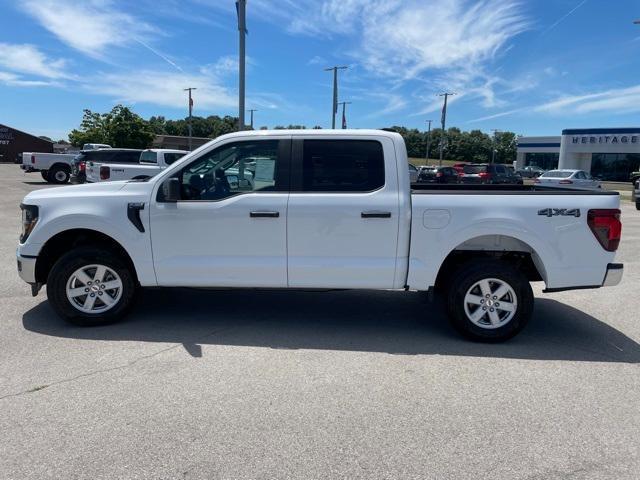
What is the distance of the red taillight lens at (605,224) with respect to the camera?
449 cm

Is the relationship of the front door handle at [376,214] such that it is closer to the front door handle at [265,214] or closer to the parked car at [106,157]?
the front door handle at [265,214]

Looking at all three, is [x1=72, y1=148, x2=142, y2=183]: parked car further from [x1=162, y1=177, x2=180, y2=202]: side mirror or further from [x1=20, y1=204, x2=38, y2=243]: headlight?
[x1=162, y1=177, x2=180, y2=202]: side mirror

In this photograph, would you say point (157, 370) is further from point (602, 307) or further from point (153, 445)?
point (602, 307)

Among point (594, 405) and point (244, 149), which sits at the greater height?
point (244, 149)

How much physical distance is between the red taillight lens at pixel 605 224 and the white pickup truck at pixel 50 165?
24435mm

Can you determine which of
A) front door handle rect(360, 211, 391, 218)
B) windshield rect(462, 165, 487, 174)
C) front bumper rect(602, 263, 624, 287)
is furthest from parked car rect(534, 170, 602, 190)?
front door handle rect(360, 211, 391, 218)

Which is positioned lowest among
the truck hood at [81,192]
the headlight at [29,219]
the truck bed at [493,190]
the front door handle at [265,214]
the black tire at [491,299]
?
the black tire at [491,299]

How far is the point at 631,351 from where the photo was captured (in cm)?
463

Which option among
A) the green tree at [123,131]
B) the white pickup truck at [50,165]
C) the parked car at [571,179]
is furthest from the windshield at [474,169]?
the green tree at [123,131]

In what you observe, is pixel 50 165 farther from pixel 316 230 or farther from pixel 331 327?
pixel 316 230

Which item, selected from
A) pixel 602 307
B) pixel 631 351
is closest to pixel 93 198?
pixel 631 351

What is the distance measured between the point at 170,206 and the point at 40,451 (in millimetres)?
2392

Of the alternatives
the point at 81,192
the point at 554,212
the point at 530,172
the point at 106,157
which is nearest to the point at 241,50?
the point at 106,157

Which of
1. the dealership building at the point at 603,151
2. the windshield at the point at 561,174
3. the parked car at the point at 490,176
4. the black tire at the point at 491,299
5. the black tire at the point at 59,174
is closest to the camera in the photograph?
the black tire at the point at 491,299
